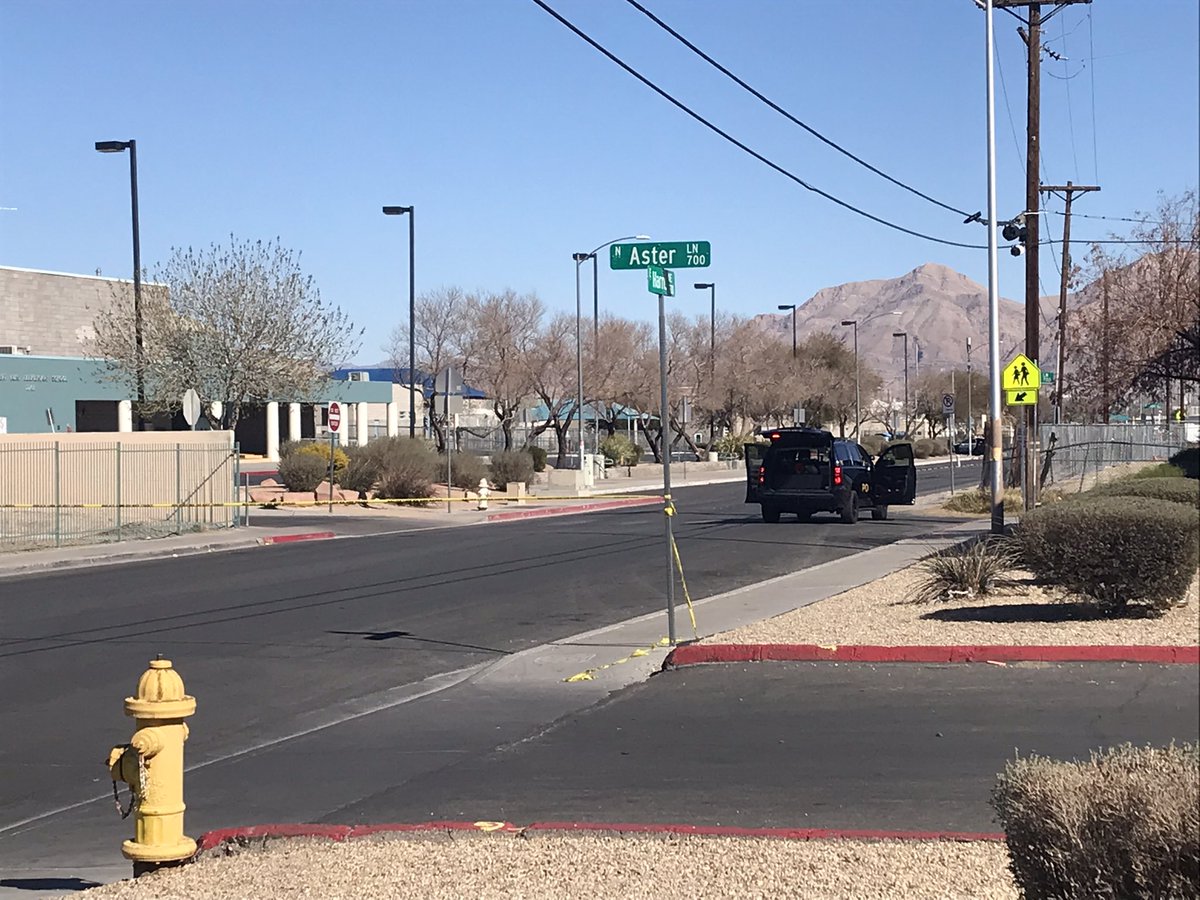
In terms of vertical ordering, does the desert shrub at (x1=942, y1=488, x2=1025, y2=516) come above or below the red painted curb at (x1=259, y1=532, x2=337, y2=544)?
above

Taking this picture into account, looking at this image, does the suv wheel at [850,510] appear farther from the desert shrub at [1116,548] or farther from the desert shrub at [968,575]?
the desert shrub at [1116,548]

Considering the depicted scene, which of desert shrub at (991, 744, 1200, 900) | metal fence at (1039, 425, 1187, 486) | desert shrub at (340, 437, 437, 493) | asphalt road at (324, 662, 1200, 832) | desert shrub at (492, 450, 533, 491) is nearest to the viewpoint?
desert shrub at (991, 744, 1200, 900)

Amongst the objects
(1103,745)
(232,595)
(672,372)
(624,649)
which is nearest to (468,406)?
(672,372)

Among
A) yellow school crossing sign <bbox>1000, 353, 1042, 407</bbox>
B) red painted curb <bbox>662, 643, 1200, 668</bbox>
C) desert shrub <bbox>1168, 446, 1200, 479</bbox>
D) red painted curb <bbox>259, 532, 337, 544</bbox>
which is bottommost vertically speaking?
red painted curb <bbox>259, 532, 337, 544</bbox>

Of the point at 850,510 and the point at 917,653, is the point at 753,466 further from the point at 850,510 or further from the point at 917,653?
the point at 917,653

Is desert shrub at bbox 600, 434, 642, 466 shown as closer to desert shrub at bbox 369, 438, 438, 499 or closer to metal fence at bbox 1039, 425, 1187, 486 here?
desert shrub at bbox 369, 438, 438, 499

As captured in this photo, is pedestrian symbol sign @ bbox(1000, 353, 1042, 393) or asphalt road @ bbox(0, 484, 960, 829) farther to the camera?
pedestrian symbol sign @ bbox(1000, 353, 1042, 393)

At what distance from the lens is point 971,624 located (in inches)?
522

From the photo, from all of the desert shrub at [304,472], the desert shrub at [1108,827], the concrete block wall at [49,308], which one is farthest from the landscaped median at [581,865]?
the concrete block wall at [49,308]

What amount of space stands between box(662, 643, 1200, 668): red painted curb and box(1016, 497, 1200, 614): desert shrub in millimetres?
691

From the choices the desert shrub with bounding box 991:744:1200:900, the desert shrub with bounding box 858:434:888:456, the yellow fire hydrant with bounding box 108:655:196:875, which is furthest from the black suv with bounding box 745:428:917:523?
the desert shrub with bounding box 858:434:888:456

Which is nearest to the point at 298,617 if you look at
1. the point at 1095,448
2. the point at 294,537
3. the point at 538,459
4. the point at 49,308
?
the point at 294,537

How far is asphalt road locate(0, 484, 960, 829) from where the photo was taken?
36.3 ft

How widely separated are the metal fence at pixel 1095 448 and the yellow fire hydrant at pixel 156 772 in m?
30.0
